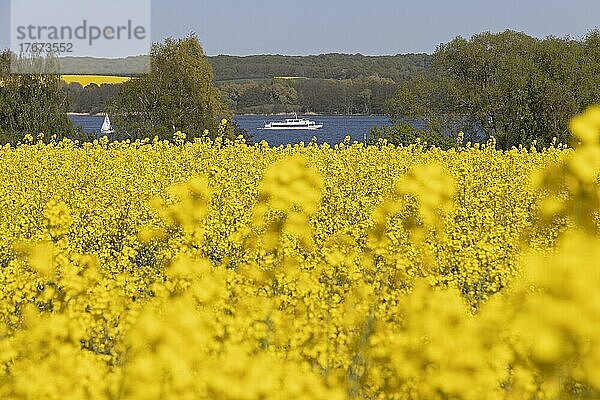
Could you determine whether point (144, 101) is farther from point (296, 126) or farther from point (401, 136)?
point (296, 126)

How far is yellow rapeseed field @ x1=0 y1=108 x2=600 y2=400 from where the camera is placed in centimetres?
267

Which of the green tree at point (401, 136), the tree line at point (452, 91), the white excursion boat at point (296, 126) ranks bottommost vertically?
the white excursion boat at point (296, 126)

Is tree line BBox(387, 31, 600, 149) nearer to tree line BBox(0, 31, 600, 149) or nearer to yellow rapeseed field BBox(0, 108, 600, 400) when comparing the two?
tree line BBox(0, 31, 600, 149)

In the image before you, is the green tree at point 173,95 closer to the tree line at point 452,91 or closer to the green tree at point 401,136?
the tree line at point 452,91

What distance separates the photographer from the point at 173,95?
39.1 m

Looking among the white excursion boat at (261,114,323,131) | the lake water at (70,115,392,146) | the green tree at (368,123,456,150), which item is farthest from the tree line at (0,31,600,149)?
the white excursion boat at (261,114,323,131)

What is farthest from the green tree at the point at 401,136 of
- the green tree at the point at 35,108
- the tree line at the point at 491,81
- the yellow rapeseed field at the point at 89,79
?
the yellow rapeseed field at the point at 89,79

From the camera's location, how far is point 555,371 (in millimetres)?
2143

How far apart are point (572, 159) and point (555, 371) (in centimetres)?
110

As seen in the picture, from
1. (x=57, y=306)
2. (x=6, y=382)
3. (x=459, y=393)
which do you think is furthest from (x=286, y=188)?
(x=459, y=393)

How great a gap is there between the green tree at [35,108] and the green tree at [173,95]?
211 inches

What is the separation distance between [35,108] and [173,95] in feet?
29.9

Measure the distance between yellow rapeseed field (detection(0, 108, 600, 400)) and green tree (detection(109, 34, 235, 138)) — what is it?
28.5 m

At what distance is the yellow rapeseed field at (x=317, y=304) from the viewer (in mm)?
2666
